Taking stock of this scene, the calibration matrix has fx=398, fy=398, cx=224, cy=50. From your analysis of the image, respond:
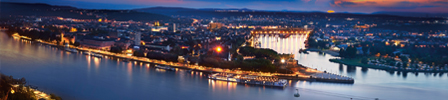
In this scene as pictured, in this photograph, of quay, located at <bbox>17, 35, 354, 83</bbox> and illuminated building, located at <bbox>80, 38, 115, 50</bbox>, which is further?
illuminated building, located at <bbox>80, 38, 115, 50</bbox>

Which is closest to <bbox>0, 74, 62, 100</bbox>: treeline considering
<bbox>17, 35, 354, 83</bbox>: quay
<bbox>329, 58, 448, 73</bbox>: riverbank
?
<bbox>17, 35, 354, 83</bbox>: quay

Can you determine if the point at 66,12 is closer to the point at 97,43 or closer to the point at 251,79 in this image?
the point at 97,43

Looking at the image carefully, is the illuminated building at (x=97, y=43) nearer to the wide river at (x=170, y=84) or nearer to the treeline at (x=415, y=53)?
the wide river at (x=170, y=84)

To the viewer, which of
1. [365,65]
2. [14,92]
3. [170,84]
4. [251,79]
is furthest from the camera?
[365,65]

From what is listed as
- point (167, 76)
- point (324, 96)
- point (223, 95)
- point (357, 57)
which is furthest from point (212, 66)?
point (357, 57)

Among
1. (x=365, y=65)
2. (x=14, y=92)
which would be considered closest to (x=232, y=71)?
(x=365, y=65)

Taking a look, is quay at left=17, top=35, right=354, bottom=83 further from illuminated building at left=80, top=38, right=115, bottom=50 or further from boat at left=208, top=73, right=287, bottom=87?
illuminated building at left=80, top=38, right=115, bottom=50
